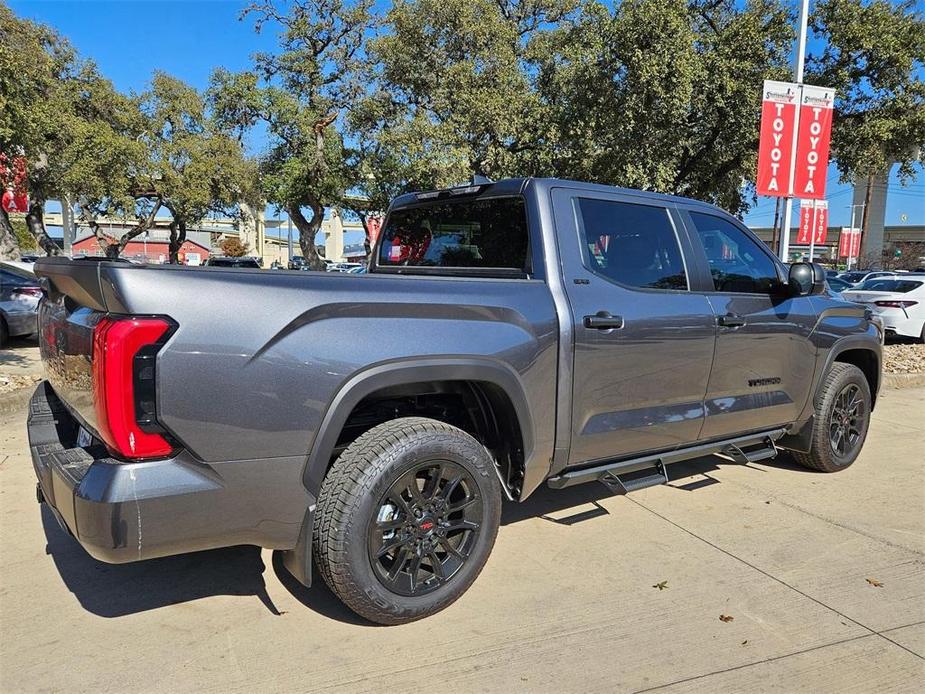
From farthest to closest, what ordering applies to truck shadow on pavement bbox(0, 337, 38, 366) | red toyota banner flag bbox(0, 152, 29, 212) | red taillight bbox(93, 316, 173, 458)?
1. red toyota banner flag bbox(0, 152, 29, 212)
2. truck shadow on pavement bbox(0, 337, 38, 366)
3. red taillight bbox(93, 316, 173, 458)

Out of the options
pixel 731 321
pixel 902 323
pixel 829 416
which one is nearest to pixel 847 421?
pixel 829 416

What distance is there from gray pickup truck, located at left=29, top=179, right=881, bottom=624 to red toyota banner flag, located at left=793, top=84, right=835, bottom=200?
5.26 m

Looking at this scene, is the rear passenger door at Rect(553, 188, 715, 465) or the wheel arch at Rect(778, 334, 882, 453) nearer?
the rear passenger door at Rect(553, 188, 715, 465)

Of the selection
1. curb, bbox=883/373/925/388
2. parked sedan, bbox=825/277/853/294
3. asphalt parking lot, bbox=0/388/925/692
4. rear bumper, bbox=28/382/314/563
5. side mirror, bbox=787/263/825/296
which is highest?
side mirror, bbox=787/263/825/296

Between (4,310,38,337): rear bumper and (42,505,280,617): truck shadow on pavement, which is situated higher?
(4,310,38,337): rear bumper

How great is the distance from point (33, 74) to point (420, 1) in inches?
358

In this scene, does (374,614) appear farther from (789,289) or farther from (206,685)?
(789,289)

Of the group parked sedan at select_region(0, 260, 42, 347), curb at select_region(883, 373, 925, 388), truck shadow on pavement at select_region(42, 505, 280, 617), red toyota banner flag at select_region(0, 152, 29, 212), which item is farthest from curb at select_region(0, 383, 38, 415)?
curb at select_region(883, 373, 925, 388)

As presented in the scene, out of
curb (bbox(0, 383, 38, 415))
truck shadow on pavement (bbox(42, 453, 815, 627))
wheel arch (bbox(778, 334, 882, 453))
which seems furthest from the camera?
curb (bbox(0, 383, 38, 415))

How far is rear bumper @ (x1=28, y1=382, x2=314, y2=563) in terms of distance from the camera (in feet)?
7.38

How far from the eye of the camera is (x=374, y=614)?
2.79m

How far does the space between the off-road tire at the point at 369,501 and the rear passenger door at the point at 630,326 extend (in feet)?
2.48

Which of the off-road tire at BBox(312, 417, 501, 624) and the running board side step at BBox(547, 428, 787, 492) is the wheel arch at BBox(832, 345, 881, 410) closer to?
the running board side step at BBox(547, 428, 787, 492)

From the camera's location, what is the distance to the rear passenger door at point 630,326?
3.35m
